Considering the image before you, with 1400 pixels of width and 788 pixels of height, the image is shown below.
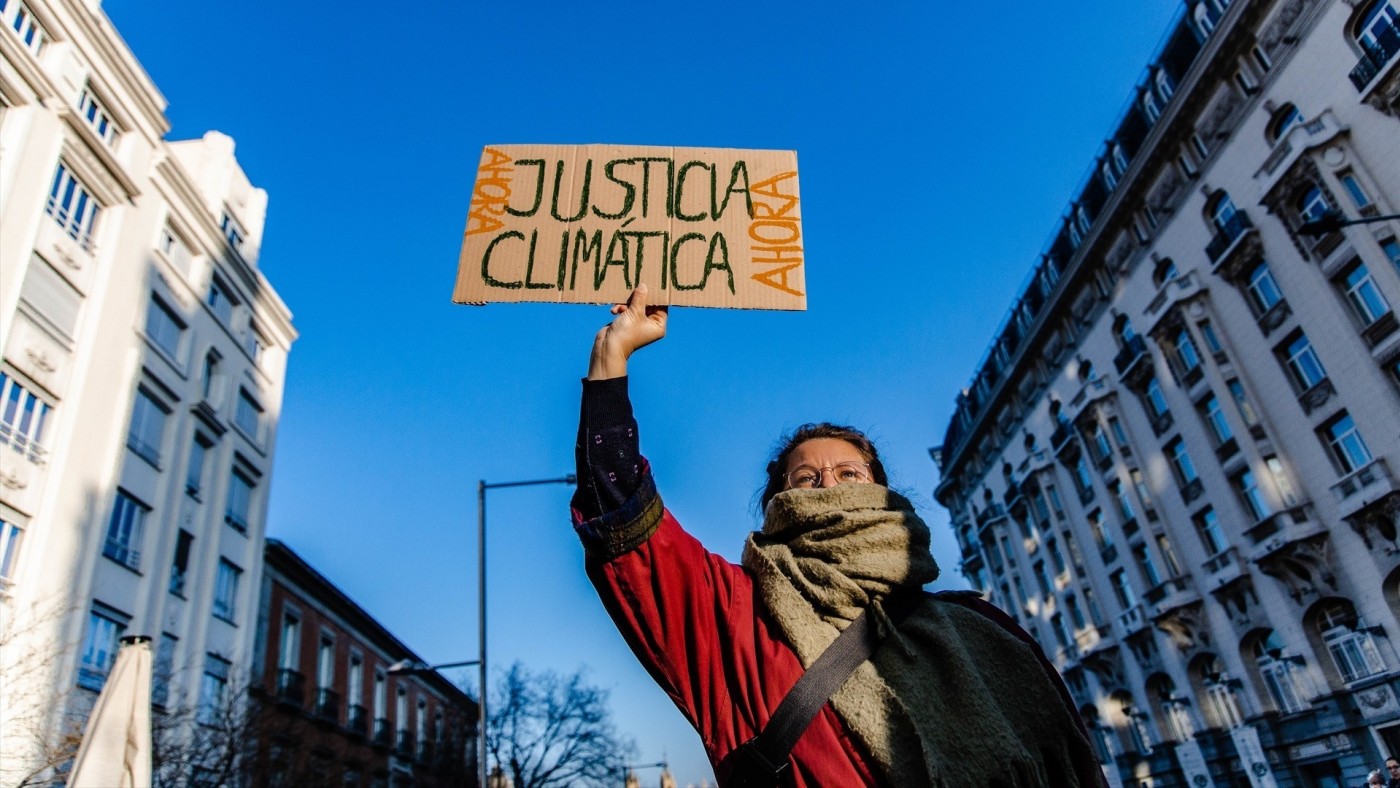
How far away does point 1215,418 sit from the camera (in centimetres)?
2922

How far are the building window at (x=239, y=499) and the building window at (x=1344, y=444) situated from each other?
106 feet

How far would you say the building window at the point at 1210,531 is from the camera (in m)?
29.4

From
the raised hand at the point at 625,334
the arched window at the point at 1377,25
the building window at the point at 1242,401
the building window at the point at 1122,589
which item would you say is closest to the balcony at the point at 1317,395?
the building window at the point at 1242,401

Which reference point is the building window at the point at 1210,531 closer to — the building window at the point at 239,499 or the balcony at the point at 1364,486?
the balcony at the point at 1364,486

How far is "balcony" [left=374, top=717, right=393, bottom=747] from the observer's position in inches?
1489

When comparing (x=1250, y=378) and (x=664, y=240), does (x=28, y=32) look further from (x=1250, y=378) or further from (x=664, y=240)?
(x=1250, y=378)

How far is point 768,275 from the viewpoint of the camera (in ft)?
10.7

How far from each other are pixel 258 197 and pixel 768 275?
36.0 m

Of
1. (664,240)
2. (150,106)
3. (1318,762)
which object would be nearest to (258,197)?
(150,106)

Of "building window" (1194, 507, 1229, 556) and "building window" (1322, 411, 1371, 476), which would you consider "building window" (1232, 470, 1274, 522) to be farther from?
"building window" (1322, 411, 1371, 476)

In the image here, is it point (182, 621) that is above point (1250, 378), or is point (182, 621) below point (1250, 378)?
below

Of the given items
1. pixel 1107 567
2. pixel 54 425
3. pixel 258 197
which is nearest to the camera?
pixel 54 425

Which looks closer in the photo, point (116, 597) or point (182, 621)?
point (116, 597)

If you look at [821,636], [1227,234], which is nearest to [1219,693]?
[1227,234]
